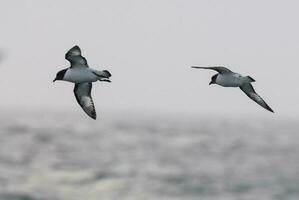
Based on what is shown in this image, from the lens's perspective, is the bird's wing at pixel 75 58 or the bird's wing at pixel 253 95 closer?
the bird's wing at pixel 75 58

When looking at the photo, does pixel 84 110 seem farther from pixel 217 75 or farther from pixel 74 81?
pixel 217 75

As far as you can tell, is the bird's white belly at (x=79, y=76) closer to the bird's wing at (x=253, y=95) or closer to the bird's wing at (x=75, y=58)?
the bird's wing at (x=75, y=58)

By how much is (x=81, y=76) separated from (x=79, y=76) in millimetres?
56

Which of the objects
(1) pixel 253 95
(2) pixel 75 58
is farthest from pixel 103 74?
(1) pixel 253 95

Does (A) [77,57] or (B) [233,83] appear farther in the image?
(A) [77,57]

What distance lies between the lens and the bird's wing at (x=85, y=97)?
16062 millimetres

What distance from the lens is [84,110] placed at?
52.6 feet

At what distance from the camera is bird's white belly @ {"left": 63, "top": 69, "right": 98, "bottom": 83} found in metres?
14.1

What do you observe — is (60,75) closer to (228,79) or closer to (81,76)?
(81,76)

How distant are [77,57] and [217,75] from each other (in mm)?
2803

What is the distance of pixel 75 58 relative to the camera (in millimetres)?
15273

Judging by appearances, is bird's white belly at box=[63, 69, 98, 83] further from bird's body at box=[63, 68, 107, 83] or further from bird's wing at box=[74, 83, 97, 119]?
bird's wing at box=[74, 83, 97, 119]

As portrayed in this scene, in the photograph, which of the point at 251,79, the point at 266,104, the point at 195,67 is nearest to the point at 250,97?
the point at 266,104

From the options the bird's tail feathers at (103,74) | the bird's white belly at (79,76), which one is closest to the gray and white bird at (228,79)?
the bird's tail feathers at (103,74)
